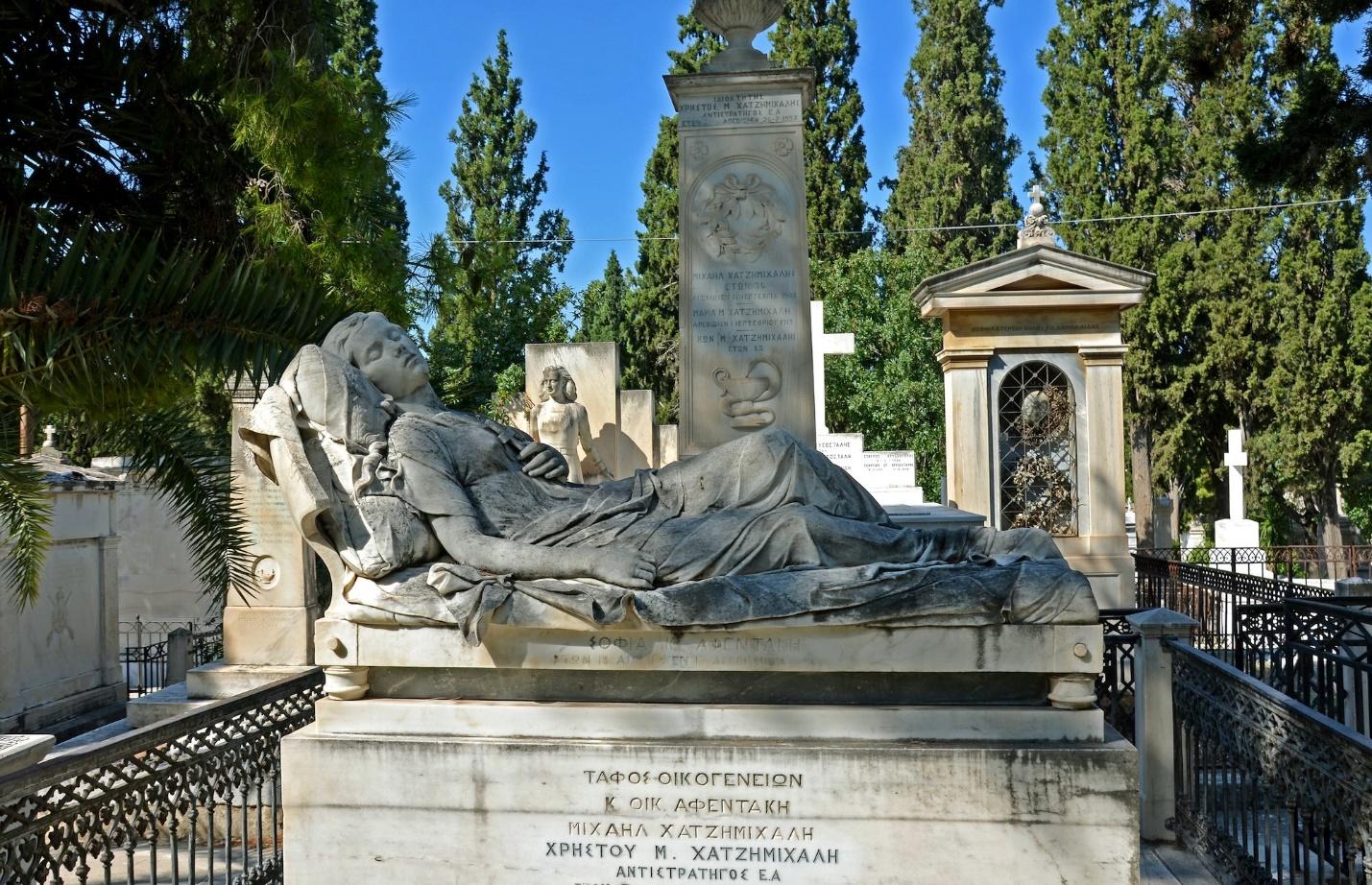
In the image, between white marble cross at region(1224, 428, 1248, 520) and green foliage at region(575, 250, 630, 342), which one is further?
green foliage at region(575, 250, 630, 342)

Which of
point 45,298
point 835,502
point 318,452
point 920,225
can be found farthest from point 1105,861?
point 920,225

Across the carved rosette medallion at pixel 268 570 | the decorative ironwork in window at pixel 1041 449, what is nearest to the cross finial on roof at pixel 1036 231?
the decorative ironwork in window at pixel 1041 449

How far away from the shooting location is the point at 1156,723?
5.37 m

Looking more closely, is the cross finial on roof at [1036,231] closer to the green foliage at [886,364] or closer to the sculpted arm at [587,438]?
the sculpted arm at [587,438]

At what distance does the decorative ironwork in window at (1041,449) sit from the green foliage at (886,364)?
755 centimetres

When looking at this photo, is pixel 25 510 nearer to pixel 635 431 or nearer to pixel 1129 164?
pixel 635 431

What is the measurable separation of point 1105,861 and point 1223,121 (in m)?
23.5

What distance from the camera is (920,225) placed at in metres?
24.7

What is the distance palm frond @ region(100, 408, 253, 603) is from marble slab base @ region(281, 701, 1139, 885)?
1.45m

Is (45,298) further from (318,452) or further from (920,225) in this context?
(920,225)

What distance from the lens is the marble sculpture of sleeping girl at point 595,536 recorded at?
11.9 feet

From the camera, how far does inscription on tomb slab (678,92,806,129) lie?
7.04 metres

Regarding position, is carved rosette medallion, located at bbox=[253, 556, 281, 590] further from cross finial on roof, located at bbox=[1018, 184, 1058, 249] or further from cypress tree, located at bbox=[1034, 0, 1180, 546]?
cypress tree, located at bbox=[1034, 0, 1180, 546]

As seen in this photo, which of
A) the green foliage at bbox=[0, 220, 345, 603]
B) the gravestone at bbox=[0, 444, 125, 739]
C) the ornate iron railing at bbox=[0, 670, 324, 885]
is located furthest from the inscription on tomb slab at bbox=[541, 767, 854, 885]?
the gravestone at bbox=[0, 444, 125, 739]
